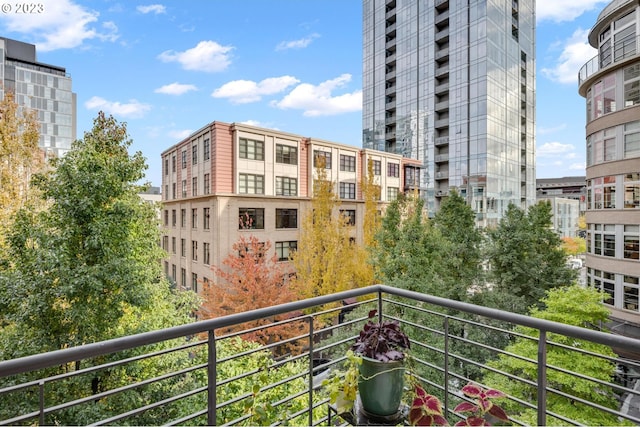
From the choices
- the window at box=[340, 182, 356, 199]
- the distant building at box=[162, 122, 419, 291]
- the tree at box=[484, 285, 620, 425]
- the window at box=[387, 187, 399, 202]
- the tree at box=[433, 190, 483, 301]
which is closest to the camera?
the tree at box=[484, 285, 620, 425]

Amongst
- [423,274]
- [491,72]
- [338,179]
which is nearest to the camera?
[423,274]

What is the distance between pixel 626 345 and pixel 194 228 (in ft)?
68.1

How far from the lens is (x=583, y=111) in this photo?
51.4ft

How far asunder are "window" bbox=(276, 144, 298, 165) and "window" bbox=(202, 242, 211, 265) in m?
6.21

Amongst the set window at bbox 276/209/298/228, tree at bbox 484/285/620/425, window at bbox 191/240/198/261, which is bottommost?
tree at bbox 484/285/620/425

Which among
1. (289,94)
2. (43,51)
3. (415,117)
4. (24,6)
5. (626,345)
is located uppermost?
(43,51)

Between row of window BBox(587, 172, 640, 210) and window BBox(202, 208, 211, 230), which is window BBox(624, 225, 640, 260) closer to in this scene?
row of window BBox(587, 172, 640, 210)

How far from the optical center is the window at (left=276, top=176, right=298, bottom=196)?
771 inches

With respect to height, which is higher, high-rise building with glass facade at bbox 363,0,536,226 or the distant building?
high-rise building with glass facade at bbox 363,0,536,226

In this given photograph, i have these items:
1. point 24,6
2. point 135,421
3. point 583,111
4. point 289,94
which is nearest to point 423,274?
point 135,421

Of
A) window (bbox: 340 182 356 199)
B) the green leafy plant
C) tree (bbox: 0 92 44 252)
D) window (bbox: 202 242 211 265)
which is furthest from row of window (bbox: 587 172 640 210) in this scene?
tree (bbox: 0 92 44 252)

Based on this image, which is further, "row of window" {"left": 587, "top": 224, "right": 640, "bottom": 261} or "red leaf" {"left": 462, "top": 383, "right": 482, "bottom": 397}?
"row of window" {"left": 587, "top": 224, "right": 640, "bottom": 261}

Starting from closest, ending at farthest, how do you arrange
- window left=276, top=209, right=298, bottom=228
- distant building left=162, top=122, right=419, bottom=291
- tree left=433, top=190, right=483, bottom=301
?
1. tree left=433, top=190, right=483, bottom=301
2. distant building left=162, top=122, right=419, bottom=291
3. window left=276, top=209, right=298, bottom=228

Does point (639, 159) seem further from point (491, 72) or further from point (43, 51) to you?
point (43, 51)
